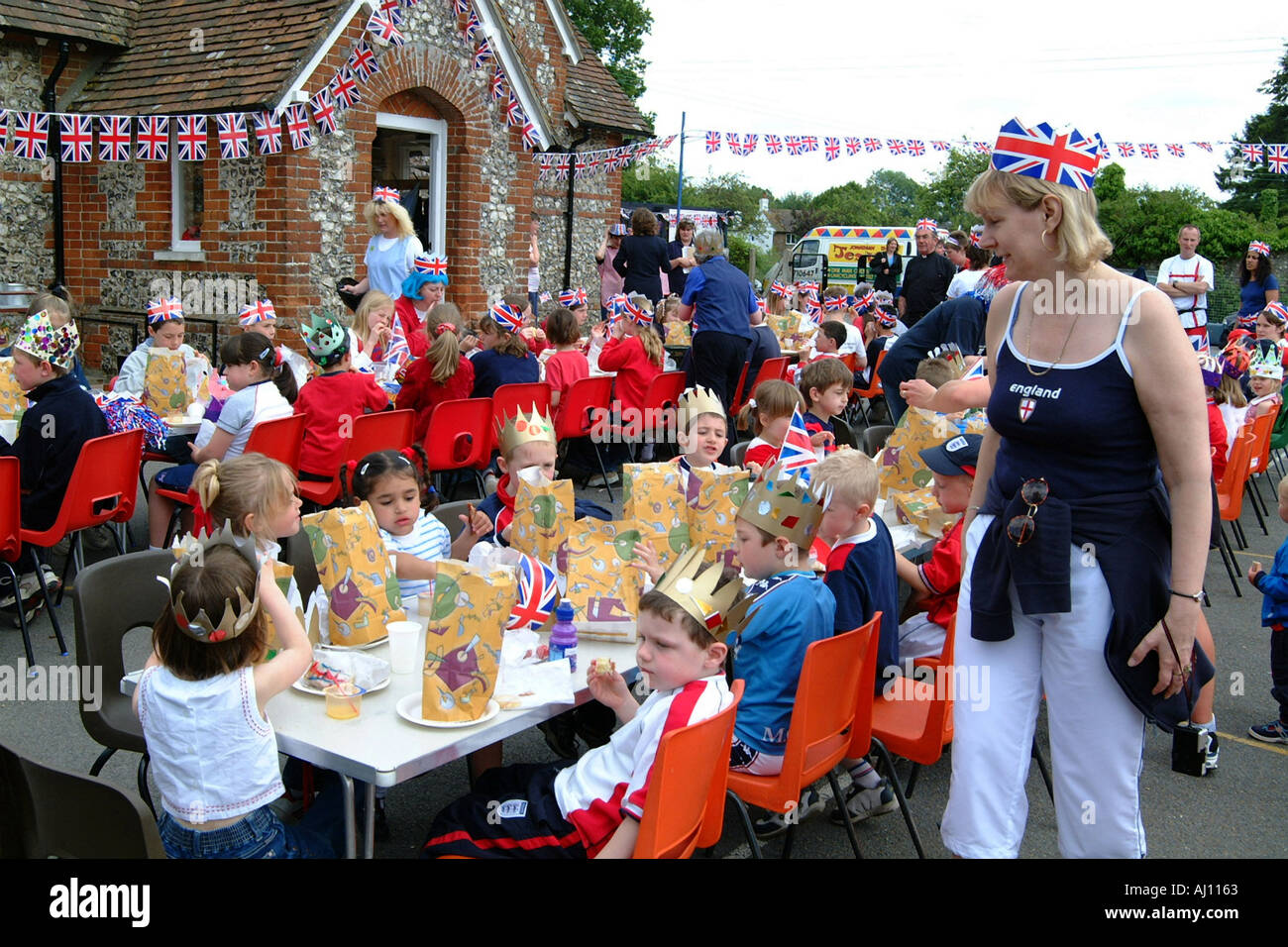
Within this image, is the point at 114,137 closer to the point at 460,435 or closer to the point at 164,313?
the point at 164,313

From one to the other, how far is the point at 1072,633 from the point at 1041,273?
2.49 feet

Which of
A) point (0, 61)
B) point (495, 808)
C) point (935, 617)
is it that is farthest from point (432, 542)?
point (0, 61)

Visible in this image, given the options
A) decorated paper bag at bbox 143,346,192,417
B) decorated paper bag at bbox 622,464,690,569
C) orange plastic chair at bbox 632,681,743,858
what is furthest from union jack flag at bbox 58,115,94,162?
orange plastic chair at bbox 632,681,743,858

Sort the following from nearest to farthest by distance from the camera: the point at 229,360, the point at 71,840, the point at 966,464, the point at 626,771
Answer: the point at 71,840 < the point at 626,771 < the point at 966,464 < the point at 229,360

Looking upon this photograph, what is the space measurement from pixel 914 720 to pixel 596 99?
14.1m

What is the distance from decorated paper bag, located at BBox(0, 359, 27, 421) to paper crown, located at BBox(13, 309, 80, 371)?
43.0 inches

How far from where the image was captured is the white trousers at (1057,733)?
2.31 meters

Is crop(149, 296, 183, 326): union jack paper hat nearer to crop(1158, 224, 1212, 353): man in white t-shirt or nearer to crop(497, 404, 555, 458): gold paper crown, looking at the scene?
crop(497, 404, 555, 458): gold paper crown

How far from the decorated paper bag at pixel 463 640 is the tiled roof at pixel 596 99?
45.4 ft

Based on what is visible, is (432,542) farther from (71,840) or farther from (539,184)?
(539,184)

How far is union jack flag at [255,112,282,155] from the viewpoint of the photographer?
9844mm

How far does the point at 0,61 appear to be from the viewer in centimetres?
1071

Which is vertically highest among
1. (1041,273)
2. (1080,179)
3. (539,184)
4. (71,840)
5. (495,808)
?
(539,184)

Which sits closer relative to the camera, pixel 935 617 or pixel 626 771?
pixel 626 771
